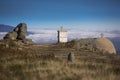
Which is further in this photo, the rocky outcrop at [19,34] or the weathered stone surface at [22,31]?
the weathered stone surface at [22,31]

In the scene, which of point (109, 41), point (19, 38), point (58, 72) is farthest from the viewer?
point (109, 41)

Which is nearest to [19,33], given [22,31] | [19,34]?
[19,34]

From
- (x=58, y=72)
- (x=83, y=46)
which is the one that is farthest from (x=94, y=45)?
(x=58, y=72)

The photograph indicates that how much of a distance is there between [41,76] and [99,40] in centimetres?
3771

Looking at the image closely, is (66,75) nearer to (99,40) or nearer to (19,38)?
(19,38)

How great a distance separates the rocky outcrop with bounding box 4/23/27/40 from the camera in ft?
152

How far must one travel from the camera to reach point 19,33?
47.1 m

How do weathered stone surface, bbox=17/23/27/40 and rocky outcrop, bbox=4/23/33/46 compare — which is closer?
rocky outcrop, bbox=4/23/33/46

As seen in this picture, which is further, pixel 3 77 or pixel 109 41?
pixel 109 41

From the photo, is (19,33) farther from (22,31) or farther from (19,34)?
(22,31)

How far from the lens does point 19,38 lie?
46375 mm

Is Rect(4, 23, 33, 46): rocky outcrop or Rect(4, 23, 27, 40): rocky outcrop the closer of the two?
Rect(4, 23, 33, 46): rocky outcrop

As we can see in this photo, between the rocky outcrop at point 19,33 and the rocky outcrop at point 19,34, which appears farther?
the rocky outcrop at point 19,33

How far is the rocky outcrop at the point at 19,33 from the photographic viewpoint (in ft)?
152
